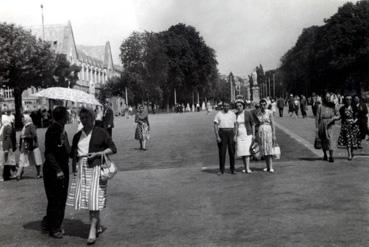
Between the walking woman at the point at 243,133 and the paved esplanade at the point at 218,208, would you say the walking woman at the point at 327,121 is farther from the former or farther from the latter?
A: the walking woman at the point at 243,133

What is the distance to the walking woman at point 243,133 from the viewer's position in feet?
42.4

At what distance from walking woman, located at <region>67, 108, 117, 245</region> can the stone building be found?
67521 mm

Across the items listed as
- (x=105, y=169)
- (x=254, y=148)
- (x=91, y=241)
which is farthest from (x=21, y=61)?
(x=91, y=241)

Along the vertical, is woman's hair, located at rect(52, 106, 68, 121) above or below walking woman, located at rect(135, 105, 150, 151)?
above

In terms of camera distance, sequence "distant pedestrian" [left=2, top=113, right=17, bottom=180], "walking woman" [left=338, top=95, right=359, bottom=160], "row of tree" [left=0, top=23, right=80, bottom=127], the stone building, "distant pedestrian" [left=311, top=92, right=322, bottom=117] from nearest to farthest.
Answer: "distant pedestrian" [left=2, top=113, right=17, bottom=180], "walking woman" [left=338, top=95, right=359, bottom=160], "distant pedestrian" [left=311, top=92, right=322, bottom=117], "row of tree" [left=0, top=23, right=80, bottom=127], the stone building

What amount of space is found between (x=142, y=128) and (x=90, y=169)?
44.6 feet

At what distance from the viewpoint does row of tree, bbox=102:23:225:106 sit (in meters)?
82.1

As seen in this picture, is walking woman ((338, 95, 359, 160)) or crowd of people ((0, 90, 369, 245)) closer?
crowd of people ((0, 90, 369, 245))

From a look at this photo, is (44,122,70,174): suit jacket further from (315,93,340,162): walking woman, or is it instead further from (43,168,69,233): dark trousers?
(315,93,340,162): walking woman

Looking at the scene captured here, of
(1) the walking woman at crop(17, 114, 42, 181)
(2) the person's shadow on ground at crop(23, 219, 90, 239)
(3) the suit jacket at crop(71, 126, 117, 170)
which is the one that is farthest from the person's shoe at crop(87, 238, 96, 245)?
(1) the walking woman at crop(17, 114, 42, 181)

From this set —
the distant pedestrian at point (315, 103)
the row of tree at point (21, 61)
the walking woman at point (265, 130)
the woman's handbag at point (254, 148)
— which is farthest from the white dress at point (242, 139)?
the row of tree at point (21, 61)

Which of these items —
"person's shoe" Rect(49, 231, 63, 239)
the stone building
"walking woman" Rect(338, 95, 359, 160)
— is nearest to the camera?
"person's shoe" Rect(49, 231, 63, 239)

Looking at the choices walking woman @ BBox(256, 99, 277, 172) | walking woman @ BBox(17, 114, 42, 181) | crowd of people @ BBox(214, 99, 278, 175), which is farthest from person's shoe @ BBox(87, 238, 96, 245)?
walking woman @ BBox(17, 114, 42, 181)

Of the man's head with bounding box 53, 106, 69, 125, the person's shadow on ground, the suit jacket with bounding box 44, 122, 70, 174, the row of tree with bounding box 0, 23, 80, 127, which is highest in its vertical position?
the row of tree with bounding box 0, 23, 80, 127
